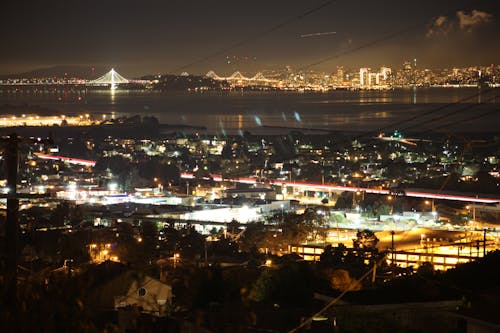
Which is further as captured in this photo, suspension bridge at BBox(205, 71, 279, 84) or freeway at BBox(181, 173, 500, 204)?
suspension bridge at BBox(205, 71, 279, 84)

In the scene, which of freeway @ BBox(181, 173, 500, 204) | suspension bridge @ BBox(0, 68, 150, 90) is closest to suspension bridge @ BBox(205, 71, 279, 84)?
suspension bridge @ BBox(0, 68, 150, 90)

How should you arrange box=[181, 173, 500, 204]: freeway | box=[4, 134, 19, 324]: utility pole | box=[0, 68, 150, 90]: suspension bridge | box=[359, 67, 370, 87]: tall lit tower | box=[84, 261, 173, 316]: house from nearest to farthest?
1. box=[4, 134, 19, 324]: utility pole
2. box=[84, 261, 173, 316]: house
3. box=[181, 173, 500, 204]: freeway
4. box=[359, 67, 370, 87]: tall lit tower
5. box=[0, 68, 150, 90]: suspension bridge

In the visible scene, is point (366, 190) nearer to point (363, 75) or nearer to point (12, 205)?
point (12, 205)

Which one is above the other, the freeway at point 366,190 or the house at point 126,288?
the freeway at point 366,190

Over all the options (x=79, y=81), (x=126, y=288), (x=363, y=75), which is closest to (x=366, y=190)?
(x=126, y=288)

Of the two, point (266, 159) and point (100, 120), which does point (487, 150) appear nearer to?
point (266, 159)

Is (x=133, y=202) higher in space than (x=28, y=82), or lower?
lower

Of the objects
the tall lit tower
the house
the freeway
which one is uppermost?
the tall lit tower

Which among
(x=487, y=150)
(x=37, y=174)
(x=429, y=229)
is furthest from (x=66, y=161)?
(x=429, y=229)

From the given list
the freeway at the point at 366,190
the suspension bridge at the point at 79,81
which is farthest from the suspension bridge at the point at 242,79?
the freeway at the point at 366,190

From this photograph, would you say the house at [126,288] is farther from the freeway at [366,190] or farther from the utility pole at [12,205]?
the freeway at [366,190]

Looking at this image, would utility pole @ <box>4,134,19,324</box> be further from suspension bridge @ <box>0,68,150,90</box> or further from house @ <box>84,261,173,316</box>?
suspension bridge @ <box>0,68,150,90</box>
